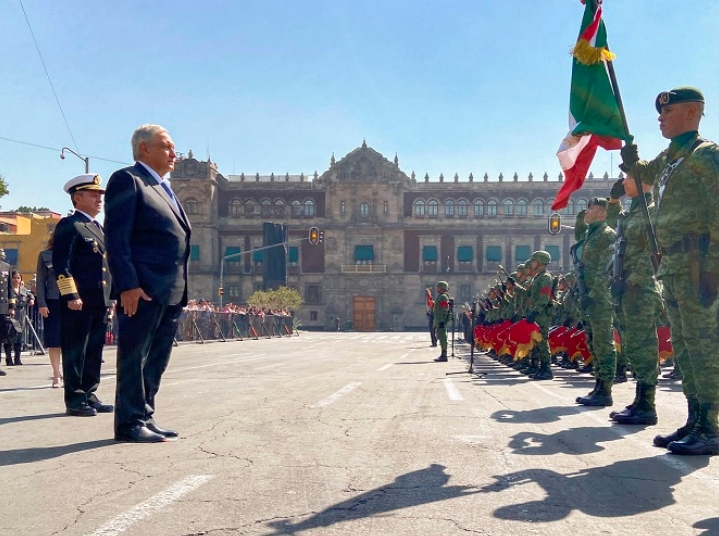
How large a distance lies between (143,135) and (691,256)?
3.99 metres

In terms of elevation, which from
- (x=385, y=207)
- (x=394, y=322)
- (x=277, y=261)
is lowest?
(x=394, y=322)

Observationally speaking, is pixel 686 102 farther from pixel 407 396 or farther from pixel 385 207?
pixel 385 207

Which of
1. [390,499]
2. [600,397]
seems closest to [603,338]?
[600,397]

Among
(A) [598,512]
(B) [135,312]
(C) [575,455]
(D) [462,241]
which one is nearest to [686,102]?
(C) [575,455]

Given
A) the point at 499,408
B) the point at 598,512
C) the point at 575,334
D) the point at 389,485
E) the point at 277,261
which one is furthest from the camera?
the point at 277,261

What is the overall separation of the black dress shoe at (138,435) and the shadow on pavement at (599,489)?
7.58 feet

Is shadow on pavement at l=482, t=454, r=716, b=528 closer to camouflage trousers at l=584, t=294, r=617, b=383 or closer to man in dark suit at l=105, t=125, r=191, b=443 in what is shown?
man in dark suit at l=105, t=125, r=191, b=443

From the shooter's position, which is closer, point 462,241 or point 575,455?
point 575,455

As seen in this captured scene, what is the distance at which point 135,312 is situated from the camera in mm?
4551

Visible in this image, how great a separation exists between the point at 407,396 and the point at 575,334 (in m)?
6.36

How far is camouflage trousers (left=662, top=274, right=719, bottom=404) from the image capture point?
453 centimetres

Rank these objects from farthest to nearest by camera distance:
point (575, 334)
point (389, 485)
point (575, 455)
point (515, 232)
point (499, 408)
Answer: point (515, 232)
point (575, 334)
point (499, 408)
point (575, 455)
point (389, 485)

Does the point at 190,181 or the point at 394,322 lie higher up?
the point at 190,181

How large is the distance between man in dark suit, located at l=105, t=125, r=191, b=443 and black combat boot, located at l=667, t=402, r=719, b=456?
348 centimetres
